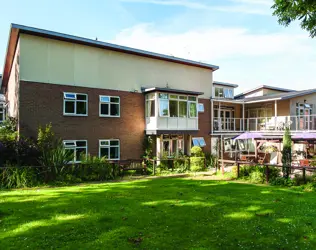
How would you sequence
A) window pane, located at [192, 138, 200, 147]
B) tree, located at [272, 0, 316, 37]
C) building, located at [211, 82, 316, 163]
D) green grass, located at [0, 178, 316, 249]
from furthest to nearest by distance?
building, located at [211, 82, 316, 163]
window pane, located at [192, 138, 200, 147]
tree, located at [272, 0, 316, 37]
green grass, located at [0, 178, 316, 249]

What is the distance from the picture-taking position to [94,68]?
1877 centimetres

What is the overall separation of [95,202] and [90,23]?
11214mm

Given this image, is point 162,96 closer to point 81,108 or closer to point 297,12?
point 81,108

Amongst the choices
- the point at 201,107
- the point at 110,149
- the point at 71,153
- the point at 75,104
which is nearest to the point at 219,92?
the point at 201,107

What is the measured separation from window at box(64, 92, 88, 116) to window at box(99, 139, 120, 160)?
8.16 ft

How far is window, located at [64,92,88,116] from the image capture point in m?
17.6

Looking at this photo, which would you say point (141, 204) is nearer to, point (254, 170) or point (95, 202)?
point (95, 202)

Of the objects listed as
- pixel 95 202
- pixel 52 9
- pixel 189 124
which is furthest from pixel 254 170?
pixel 52 9

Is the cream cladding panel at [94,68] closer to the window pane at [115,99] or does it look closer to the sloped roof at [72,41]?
the sloped roof at [72,41]

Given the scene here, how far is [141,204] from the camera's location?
8875 mm

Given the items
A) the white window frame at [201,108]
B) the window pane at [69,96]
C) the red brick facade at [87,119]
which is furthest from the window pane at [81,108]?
the white window frame at [201,108]

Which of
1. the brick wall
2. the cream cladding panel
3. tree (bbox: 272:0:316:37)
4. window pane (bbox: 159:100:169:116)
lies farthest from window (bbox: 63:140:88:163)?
tree (bbox: 272:0:316:37)

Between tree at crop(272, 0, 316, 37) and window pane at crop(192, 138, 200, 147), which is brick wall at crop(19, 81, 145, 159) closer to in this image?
window pane at crop(192, 138, 200, 147)

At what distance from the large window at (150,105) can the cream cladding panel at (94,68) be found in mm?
1182
